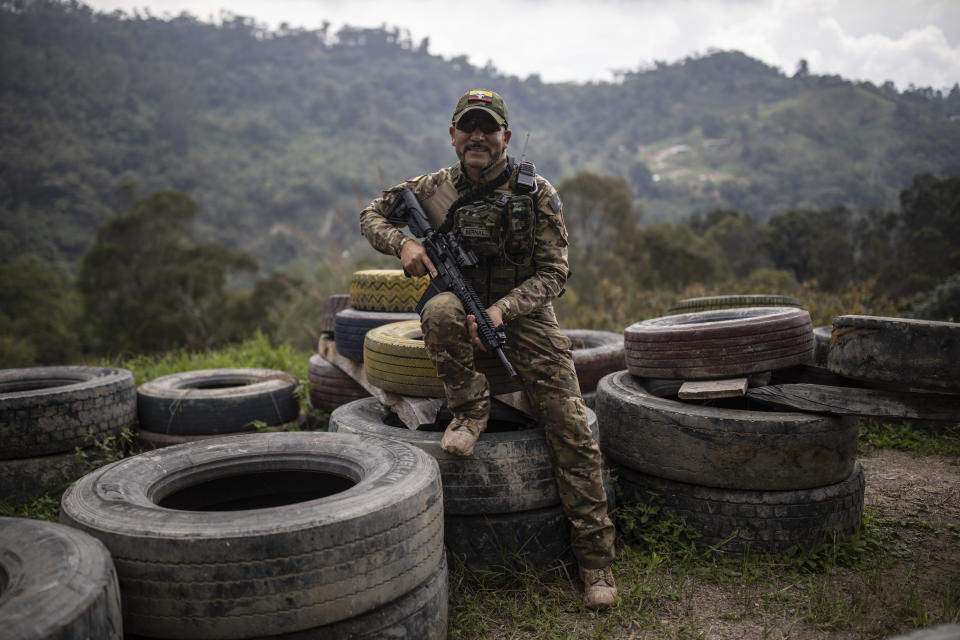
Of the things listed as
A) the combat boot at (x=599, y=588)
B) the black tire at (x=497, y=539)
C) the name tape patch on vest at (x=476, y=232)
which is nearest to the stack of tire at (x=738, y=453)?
the combat boot at (x=599, y=588)

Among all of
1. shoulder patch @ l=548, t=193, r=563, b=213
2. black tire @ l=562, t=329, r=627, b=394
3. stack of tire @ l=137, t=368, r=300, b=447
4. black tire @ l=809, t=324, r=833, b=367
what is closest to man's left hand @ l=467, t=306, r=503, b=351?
shoulder patch @ l=548, t=193, r=563, b=213

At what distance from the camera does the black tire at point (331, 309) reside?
571 centimetres

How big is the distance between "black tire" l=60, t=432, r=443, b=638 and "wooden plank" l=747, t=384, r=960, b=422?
85.0 inches

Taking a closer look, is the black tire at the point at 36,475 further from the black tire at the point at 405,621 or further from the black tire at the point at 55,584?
the black tire at the point at 405,621

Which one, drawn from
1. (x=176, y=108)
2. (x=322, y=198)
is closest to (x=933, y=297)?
(x=322, y=198)

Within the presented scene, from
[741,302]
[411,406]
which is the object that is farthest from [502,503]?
[741,302]

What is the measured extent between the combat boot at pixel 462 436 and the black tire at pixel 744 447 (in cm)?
113

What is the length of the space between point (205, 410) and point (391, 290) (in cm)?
173

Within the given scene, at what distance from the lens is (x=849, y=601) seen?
3.01 metres

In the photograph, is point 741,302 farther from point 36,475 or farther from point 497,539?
point 36,475

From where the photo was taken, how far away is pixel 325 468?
297 cm

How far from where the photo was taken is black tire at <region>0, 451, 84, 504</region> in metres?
4.06

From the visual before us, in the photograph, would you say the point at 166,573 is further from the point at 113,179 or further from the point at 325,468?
the point at 113,179

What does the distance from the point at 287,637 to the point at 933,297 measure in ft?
42.6
